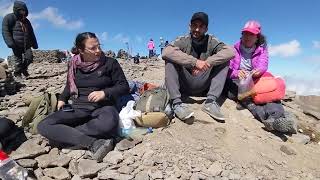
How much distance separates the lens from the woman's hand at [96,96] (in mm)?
5816

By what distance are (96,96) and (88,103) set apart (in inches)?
10.7

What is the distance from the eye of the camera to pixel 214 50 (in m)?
7.04

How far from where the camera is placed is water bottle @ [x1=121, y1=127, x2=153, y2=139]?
6.00 meters

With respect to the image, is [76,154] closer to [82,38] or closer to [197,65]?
[82,38]

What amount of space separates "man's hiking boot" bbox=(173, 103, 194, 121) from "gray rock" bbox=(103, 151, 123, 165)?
134 centimetres

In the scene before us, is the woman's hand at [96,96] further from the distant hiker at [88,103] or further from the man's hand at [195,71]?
the man's hand at [195,71]

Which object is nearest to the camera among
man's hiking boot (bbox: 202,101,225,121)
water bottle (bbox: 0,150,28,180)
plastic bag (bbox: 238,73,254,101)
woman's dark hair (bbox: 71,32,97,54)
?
water bottle (bbox: 0,150,28,180)

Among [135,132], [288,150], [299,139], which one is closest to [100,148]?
[135,132]

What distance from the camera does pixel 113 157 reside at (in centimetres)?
541

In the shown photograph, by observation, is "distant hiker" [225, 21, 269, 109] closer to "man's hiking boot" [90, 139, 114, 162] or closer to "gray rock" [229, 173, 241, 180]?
"gray rock" [229, 173, 241, 180]

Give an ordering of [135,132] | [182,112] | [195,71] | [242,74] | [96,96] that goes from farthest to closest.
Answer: [242,74] < [195,71] < [182,112] < [135,132] < [96,96]

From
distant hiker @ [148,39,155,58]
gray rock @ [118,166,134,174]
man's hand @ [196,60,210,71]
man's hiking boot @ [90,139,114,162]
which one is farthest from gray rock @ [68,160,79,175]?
distant hiker @ [148,39,155,58]

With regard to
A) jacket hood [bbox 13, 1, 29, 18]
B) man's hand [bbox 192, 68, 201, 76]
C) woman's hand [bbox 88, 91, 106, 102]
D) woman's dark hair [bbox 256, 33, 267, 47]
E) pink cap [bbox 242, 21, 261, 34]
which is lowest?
woman's hand [bbox 88, 91, 106, 102]

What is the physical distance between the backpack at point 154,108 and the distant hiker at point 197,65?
0.54ft
